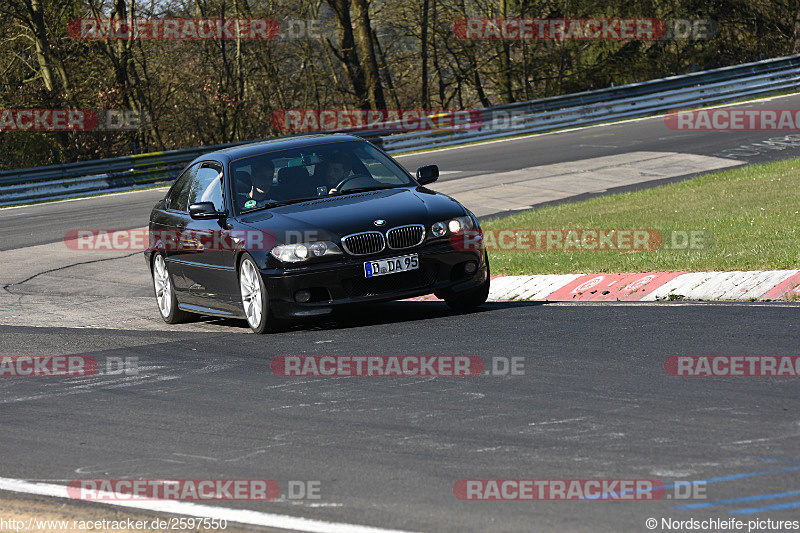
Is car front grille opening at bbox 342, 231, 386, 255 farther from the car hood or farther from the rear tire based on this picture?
the rear tire

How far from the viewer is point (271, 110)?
42844mm

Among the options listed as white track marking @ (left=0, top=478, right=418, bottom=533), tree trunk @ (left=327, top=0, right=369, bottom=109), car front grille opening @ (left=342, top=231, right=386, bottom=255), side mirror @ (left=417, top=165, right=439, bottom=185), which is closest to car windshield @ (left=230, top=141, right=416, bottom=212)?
side mirror @ (left=417, top=165, right=439, bottom=185)

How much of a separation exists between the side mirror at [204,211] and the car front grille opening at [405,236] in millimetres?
1741

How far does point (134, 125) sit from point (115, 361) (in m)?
28.6

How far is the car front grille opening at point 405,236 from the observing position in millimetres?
9195

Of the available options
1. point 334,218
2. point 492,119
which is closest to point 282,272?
point 334,218

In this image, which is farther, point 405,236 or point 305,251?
point 405,236

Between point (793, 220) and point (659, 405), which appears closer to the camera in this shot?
point (659, 405)

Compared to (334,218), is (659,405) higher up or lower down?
lower down

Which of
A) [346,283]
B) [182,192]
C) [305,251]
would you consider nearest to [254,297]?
[305,251]

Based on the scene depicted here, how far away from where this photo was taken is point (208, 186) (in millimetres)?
Result: 10688

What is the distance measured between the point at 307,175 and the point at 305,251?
1326mm

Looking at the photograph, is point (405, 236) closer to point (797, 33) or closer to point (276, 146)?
point (276, 146)

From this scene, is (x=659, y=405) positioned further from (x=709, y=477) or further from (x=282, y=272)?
(x=282, y=272)
